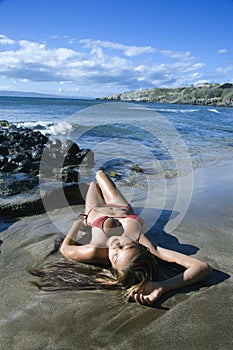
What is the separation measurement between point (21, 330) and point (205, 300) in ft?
5.13

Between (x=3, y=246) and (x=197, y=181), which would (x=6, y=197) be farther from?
(x=197, y=181)

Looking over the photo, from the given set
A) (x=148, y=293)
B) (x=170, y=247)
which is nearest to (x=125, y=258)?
(x=148, y=293)

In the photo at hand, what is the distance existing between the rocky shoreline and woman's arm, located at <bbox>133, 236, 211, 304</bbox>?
2.39 meters

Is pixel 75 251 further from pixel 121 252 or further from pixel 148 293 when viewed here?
pixel 148 293

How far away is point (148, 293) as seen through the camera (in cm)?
294

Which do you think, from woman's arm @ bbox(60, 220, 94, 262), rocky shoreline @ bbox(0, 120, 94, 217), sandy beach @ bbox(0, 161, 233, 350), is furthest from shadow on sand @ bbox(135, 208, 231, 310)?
rocky shoreline @ bbox(0, 120, 94, 217)

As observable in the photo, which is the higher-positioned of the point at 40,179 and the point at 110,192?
the point at 110,192

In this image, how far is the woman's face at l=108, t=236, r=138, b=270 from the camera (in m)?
3.05

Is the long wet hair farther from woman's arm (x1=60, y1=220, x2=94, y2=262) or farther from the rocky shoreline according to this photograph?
the rocky shoreline

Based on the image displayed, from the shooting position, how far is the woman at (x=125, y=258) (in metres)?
3.00

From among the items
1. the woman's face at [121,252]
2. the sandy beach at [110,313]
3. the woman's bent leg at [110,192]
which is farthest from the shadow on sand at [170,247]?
the woman's bent leg at [110,192]

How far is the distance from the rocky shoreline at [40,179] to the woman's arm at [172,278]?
2.39 m

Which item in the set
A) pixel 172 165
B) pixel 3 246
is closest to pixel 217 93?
pixel 172 165

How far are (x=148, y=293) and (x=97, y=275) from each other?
65 centimetres
